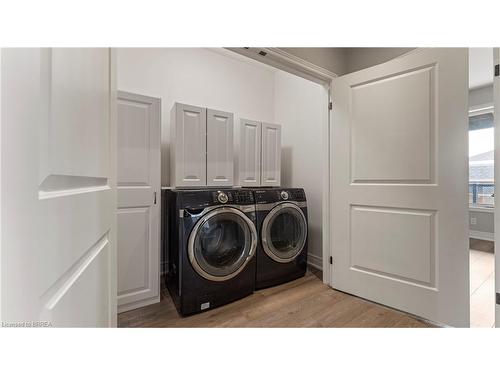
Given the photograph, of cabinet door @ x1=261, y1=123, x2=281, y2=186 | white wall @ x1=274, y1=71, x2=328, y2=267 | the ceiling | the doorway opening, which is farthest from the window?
cabinet door @ x1=261, y1=123, x2=281, y2=186

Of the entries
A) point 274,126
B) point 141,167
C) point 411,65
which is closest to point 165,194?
point 141,167

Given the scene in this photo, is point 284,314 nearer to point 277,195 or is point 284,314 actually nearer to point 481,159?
point 277,195

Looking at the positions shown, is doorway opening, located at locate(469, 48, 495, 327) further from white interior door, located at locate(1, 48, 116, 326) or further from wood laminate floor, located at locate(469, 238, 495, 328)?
white interior door, located at locate(1, 48, 116, 326)

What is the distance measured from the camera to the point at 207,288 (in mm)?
1639

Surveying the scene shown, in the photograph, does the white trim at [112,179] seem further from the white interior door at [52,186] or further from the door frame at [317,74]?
the door frame at [317,74]

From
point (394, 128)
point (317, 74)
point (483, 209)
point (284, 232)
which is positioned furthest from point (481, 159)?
point (284, 232)

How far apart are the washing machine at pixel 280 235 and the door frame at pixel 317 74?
10.4 inches

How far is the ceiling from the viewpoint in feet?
7.54

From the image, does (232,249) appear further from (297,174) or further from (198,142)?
(297,174)

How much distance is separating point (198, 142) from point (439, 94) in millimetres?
1749

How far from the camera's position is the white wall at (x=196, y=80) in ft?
7.23

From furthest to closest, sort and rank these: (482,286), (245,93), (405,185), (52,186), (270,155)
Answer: (245,93) < (270,155) < (482,286) < (405,185) < (52,186)

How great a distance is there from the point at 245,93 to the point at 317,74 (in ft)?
4.07

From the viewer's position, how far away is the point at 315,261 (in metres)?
2.55
